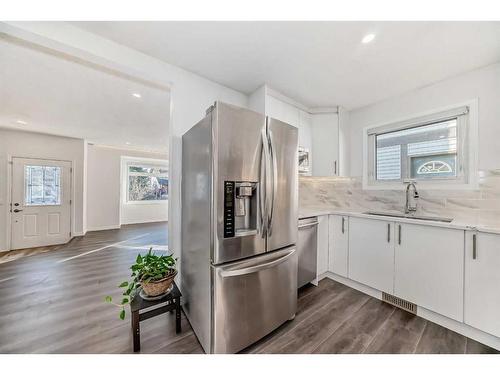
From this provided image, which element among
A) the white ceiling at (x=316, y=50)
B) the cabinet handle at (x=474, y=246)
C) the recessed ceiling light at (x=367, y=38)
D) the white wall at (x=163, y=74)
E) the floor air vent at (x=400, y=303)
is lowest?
the floor air vent at (x=400, y=303)

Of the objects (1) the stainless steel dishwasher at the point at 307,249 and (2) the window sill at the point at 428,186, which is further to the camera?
(1) the stainless steel dishwasher at the point at 307,249

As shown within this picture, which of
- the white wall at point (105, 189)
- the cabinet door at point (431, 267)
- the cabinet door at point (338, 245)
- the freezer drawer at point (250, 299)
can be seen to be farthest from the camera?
the white wall at point (105, 189)

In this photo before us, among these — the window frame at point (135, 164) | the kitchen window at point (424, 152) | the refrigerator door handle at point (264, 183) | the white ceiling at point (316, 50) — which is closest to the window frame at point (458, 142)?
the kitchen window at point (424, 152)

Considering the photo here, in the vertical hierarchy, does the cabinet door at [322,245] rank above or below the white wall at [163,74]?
below

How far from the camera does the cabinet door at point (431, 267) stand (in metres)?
1.64

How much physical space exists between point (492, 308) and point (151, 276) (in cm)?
267

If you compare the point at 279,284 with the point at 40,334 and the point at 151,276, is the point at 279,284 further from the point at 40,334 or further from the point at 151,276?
the point at 40,334

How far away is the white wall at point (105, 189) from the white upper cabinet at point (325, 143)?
603cm

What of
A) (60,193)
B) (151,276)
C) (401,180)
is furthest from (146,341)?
(60,193)

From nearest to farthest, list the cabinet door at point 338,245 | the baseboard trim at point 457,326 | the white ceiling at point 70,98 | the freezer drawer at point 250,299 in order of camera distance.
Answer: the freezer drawer at point 250,299
the baseboard trim at point 457,326
the white ceiling at point 70,98
the cabinet door at point 338,245

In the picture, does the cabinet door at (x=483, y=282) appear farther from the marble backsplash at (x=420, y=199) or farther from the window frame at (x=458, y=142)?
the window frame at (x=458, y=142)

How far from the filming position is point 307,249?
2297 mm

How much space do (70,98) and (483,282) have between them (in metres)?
4.99

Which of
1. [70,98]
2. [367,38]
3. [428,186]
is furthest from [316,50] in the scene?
[70,98]
